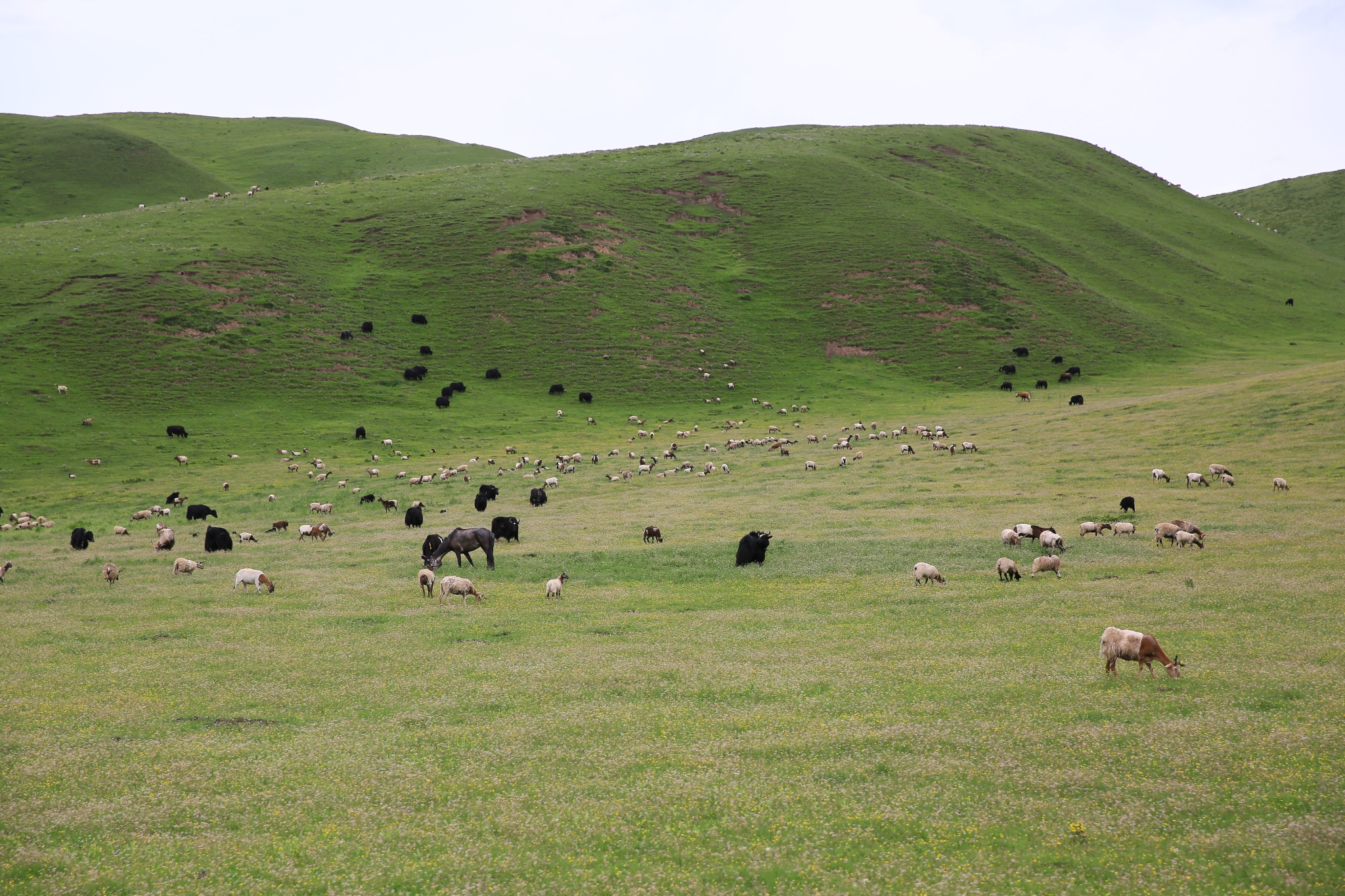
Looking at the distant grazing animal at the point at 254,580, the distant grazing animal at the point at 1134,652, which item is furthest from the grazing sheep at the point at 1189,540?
the distant grazing animal at the point at 254,580

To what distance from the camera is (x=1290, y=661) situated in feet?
58.1

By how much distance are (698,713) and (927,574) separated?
1367 centimetres

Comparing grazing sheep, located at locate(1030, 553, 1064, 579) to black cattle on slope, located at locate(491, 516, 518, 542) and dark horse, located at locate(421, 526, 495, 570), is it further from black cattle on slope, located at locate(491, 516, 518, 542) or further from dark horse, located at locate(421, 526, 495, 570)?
black cattle on slope, located at locate(491, 516, 518, 542)

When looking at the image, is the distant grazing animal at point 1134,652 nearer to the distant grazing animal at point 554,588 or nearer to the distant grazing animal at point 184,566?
the distant grazing animal at point 554,588

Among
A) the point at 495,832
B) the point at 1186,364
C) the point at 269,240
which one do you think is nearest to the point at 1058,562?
the point at 495,832

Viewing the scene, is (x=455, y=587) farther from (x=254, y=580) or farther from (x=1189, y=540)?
(x=1189, y=540)

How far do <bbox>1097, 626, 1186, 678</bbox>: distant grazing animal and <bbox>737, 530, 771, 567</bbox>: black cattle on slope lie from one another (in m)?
15.4

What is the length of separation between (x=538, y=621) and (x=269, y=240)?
310ft

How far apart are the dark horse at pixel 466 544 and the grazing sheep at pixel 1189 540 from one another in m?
24.6

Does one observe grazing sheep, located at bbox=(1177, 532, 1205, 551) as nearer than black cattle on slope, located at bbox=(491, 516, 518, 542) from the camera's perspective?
Yes

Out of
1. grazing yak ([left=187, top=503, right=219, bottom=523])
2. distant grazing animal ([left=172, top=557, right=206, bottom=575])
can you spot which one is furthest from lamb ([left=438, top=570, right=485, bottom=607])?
grazing yak ([left=187, top=503, right=219, bottom=523])

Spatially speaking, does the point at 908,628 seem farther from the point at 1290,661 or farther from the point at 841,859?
the point at 841,859

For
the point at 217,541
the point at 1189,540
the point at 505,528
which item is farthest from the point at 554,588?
the point at 1189,540

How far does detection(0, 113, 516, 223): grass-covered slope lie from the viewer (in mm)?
148375
